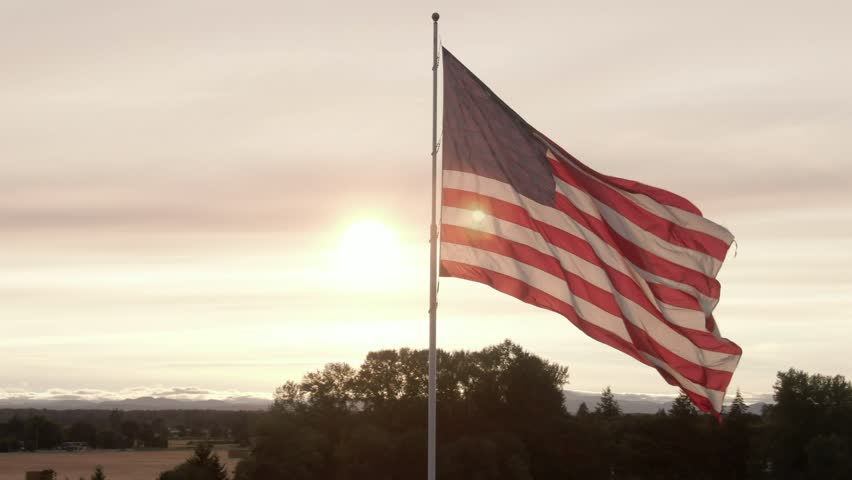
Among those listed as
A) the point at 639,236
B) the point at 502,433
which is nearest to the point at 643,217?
the point at 639,236

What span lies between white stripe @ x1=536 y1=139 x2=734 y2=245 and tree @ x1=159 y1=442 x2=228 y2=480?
9632 cm

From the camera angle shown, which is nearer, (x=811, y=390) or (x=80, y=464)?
(x=811, y=390)

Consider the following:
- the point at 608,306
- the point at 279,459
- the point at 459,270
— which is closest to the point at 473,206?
the point at 459,270

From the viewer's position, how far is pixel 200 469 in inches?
4459

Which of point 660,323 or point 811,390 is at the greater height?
point 811,390

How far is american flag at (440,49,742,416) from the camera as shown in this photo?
20.5 m

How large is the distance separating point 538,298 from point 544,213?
1452mm

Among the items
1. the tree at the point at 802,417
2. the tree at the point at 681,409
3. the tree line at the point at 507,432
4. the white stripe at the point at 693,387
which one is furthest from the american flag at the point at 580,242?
the tree at the point at 681,409

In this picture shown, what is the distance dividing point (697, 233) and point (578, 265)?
2.04m

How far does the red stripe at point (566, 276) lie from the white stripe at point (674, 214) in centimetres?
158

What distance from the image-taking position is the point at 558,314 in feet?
67.9

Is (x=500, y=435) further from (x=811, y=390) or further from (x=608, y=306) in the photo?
(x=608, y=306)

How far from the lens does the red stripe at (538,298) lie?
20484 mm

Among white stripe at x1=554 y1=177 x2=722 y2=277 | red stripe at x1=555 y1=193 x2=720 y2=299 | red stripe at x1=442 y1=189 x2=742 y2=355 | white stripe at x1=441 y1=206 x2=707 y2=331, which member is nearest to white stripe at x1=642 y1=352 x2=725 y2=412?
red stripe at x1=442 y1=189 x2=742 y2=355
